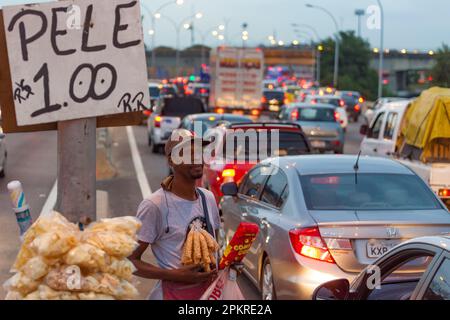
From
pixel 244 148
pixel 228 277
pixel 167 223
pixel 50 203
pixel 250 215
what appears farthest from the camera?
pixel 50 203

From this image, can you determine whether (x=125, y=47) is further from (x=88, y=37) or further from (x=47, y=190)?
(x=47, y=190)

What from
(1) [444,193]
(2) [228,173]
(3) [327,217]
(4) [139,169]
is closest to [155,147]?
(4) [139,169]

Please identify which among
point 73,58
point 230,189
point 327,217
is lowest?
point 230,189

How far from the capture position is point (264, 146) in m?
16.1

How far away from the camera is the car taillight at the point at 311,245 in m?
8.05

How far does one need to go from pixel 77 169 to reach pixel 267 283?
468cm

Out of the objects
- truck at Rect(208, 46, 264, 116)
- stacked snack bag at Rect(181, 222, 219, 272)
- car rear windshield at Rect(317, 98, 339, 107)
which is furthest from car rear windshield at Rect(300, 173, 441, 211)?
car rear windshield at Rect(317, 98, 339, 107)

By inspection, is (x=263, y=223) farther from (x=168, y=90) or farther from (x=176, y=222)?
(x=168, y=90)

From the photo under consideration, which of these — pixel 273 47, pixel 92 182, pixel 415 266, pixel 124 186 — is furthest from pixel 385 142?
pixel 273 47

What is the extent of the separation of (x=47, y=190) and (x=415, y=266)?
1568cm

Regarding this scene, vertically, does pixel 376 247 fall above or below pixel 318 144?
above

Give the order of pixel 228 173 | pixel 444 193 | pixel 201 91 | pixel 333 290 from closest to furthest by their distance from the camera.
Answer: pixel 333 290 → pixel 444 193 → pixel 228 173 → pixel 201 91

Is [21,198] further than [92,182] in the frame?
No

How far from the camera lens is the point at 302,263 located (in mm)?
8117
